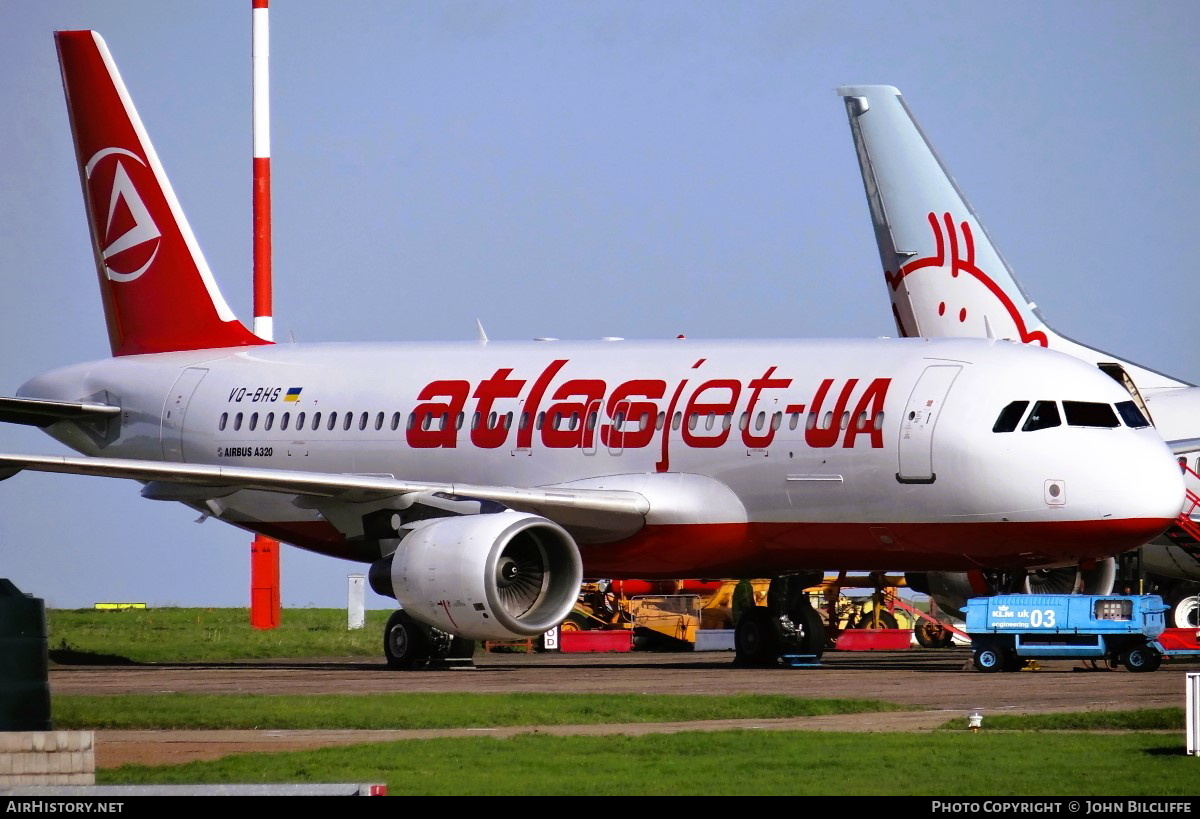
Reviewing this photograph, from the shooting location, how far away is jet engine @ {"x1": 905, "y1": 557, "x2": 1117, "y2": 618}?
2761 centimetres

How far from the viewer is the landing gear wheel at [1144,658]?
2591cm

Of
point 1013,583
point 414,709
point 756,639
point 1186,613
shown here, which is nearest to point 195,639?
point 756,639

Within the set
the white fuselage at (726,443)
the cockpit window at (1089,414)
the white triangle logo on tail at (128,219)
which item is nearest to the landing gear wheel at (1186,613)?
the white fuselage at (726,443)

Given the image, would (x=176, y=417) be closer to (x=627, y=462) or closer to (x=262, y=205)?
(x=627, y=462)

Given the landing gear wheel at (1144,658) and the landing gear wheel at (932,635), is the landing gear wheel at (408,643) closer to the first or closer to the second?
the landing gear wheel at (1144,658)

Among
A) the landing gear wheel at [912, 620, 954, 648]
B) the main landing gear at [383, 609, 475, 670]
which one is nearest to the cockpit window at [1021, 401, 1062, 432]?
the main landing gear at [383, 609, 475, 670]

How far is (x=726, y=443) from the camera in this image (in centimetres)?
2753

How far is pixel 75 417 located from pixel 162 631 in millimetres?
10254

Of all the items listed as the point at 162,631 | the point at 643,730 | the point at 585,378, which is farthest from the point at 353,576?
the point at 643,730

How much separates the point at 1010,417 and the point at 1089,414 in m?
0.99

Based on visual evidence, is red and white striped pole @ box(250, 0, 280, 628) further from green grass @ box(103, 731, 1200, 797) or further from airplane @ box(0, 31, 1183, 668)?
green grass @ box(103, 731, 1200, 797)

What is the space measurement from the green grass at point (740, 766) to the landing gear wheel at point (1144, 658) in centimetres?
965

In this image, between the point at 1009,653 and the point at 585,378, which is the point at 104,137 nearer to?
the point at 585,378

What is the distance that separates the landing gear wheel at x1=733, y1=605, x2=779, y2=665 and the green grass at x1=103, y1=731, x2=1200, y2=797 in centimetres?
1263
